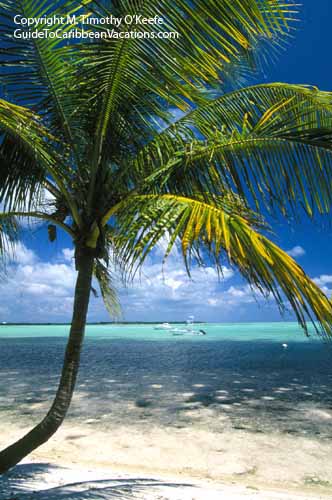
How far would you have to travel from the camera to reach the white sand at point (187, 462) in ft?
16.9

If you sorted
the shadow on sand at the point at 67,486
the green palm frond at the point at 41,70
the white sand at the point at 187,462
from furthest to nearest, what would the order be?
1. the white sand at the point at 187,462
2. the shadow on sand at the point at 67,486
3. the green palm frond at the point at 41,70

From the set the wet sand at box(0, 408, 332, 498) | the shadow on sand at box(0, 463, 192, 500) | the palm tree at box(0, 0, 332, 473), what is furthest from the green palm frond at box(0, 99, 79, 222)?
the wet sand at box(0, 408, 332, 498)

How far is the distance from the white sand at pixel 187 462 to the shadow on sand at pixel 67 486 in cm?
1

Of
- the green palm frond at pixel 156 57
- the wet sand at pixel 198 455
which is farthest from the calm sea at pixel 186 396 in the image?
the green palm frond at pixel 156 57

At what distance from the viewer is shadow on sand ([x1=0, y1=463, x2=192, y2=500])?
14.5 feet

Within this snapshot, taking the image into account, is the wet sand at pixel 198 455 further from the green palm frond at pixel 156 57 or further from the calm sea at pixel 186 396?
the green palm frond at pixel 156 57

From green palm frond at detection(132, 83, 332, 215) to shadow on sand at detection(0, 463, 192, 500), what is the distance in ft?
11.9

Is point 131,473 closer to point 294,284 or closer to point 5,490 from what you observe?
point 5,490

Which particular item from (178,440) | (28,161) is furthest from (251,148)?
(178,440)

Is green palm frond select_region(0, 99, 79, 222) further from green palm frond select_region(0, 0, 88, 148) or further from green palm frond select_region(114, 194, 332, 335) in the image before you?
green palm frond select_region(114, 194, 332, 335)

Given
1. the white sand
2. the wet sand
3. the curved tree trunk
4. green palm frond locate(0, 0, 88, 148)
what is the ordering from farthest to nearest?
the wet sand, the white sand, the curved tree trunk, green palm frond locate(0, 0, 88, 148)

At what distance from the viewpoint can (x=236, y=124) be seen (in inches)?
162

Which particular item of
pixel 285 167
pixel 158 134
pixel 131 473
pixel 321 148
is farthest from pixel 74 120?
pixel 131 473

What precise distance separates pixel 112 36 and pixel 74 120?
1016 millimetres
